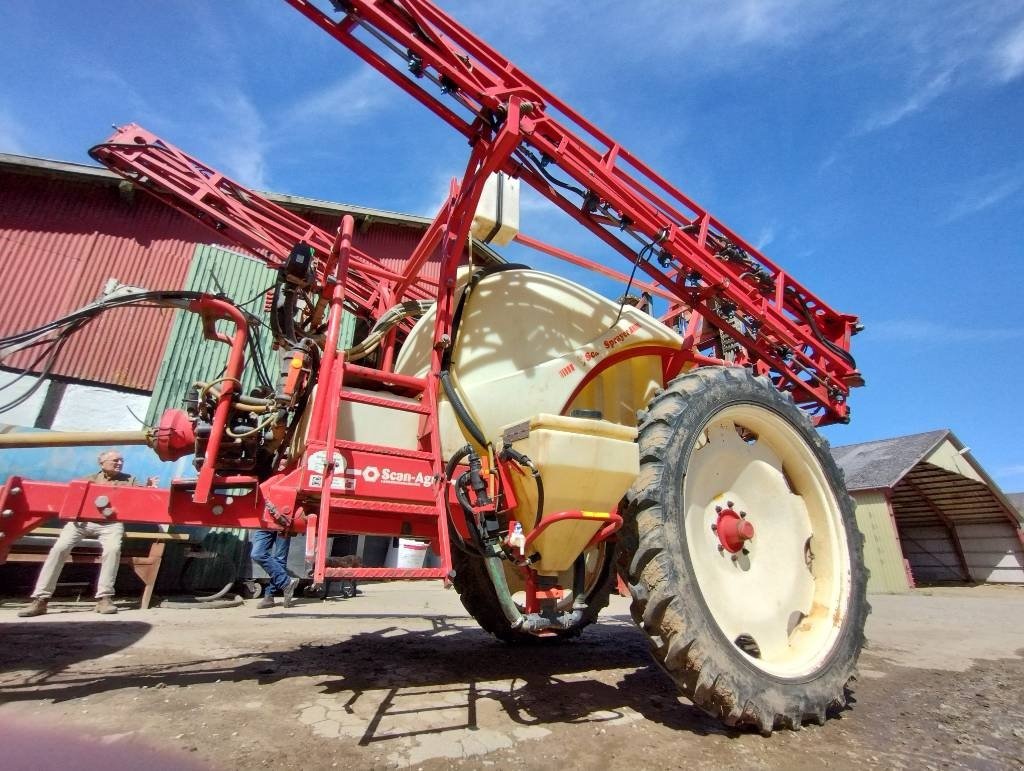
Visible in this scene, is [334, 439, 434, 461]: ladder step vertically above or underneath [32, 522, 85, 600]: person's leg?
above

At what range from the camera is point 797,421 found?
3498mm

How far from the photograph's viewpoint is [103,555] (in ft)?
18.9

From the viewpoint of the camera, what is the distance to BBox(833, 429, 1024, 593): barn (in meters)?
15.5

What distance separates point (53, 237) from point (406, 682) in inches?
461

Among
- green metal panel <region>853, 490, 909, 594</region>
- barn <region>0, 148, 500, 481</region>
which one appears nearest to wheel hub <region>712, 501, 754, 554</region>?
barn <region>0, 148, 500, 481</region>

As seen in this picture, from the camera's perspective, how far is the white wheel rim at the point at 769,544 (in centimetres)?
290

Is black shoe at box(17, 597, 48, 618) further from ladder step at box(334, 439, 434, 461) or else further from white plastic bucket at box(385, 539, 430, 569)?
ladder step at box(334, 439, 434, 461)

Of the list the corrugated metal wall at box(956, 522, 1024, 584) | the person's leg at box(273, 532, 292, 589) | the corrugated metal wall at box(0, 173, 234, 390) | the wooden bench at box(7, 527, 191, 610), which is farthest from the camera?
the corrugated metal wall at box(956, 522, 1024, 584)

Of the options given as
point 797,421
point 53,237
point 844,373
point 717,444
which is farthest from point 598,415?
point 53,237

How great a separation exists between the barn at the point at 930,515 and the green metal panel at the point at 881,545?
2 centimetres

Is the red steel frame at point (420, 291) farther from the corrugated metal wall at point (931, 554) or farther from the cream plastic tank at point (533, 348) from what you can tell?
the corrugated metal wall at point (931, 554)

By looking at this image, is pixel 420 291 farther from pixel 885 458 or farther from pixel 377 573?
pixel 885 458

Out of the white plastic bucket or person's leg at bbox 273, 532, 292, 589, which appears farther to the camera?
the white plastic bucket

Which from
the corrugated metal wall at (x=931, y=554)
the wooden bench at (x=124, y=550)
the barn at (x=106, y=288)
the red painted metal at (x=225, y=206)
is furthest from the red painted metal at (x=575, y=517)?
the corrugated metal wall at (x=931, y=554)
